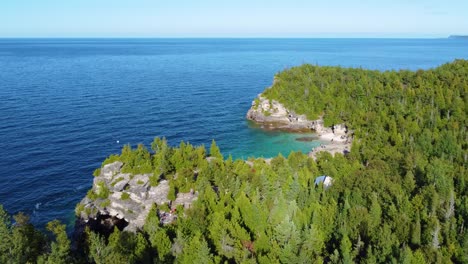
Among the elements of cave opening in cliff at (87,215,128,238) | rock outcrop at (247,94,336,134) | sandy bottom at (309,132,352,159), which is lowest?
cave opening in cliff at (87,215,128,238)

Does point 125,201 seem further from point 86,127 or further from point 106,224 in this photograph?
point 86,127

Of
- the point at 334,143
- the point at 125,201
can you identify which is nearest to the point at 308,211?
the point at 125,201

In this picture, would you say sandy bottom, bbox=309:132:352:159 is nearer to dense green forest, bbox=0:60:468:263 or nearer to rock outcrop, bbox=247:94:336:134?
rock outcrop, bbox=247:94:336:134

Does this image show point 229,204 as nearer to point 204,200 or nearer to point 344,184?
point 204,200

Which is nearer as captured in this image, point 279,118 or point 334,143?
point 334,143

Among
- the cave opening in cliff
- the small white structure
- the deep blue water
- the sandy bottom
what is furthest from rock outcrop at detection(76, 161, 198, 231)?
the sandy bottom

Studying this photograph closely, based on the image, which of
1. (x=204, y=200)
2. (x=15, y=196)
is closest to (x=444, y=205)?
(x=204, y=200)
